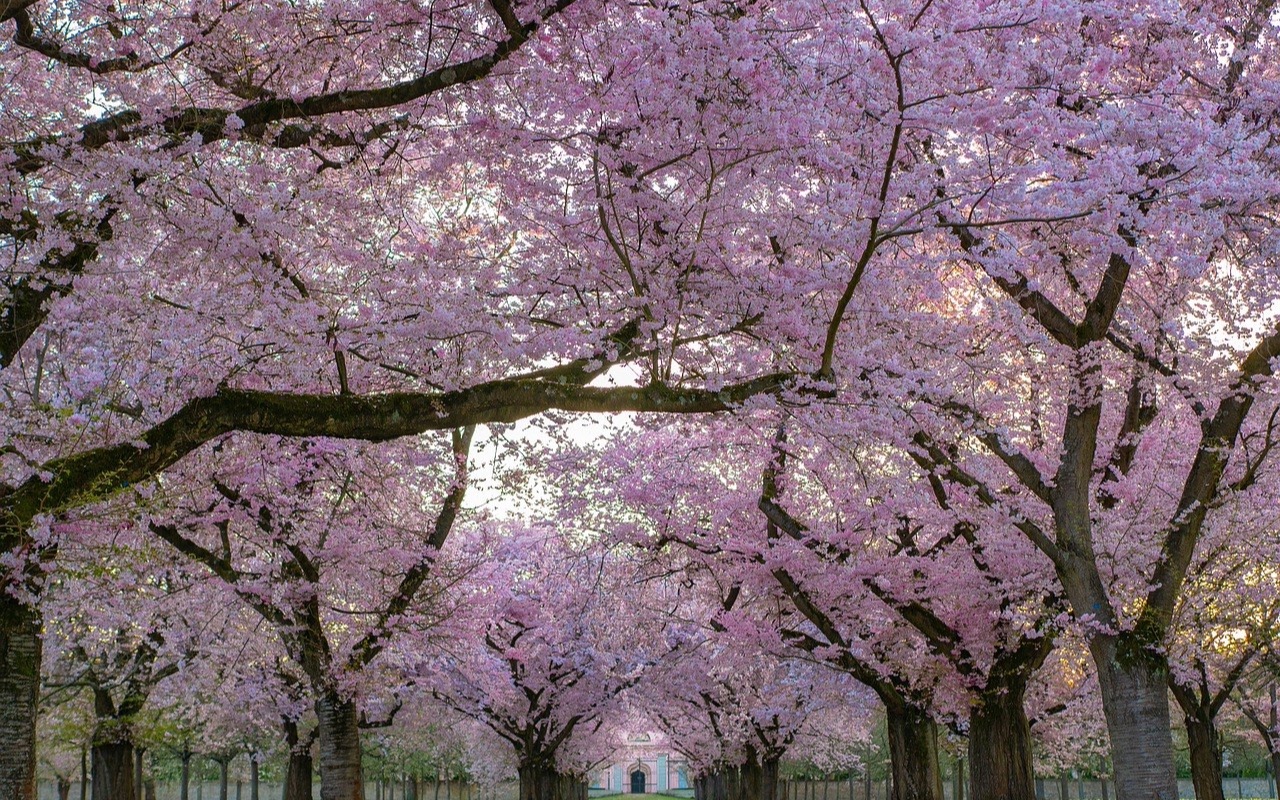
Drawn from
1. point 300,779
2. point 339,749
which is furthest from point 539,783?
point 339,749

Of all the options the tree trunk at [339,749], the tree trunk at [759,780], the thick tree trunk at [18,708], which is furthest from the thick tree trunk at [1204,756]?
the thick tree trunk at [18,708]

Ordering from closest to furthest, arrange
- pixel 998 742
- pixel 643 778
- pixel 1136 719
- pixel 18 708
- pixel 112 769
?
1. pixel 18 708
2. pixel 1136 719
3. pixel 998 742
4. pixel 112 769
5. pixel 643 778

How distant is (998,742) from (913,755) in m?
1.88

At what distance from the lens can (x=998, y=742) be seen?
51.3ft

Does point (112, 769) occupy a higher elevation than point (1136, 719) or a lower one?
lower

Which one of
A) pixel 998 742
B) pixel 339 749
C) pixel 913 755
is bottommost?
pixel 913 755

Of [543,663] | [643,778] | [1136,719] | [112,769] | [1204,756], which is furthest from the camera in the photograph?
[643,778]

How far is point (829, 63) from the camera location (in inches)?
296

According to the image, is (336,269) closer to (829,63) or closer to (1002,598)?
(829,63)

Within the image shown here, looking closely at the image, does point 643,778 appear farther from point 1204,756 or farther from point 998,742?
point 998,742

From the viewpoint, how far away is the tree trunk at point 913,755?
1700cm

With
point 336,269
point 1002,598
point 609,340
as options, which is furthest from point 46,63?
point 1002,598

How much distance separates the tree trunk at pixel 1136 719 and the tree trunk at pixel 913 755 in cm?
627

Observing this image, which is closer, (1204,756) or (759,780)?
(1204,756)
